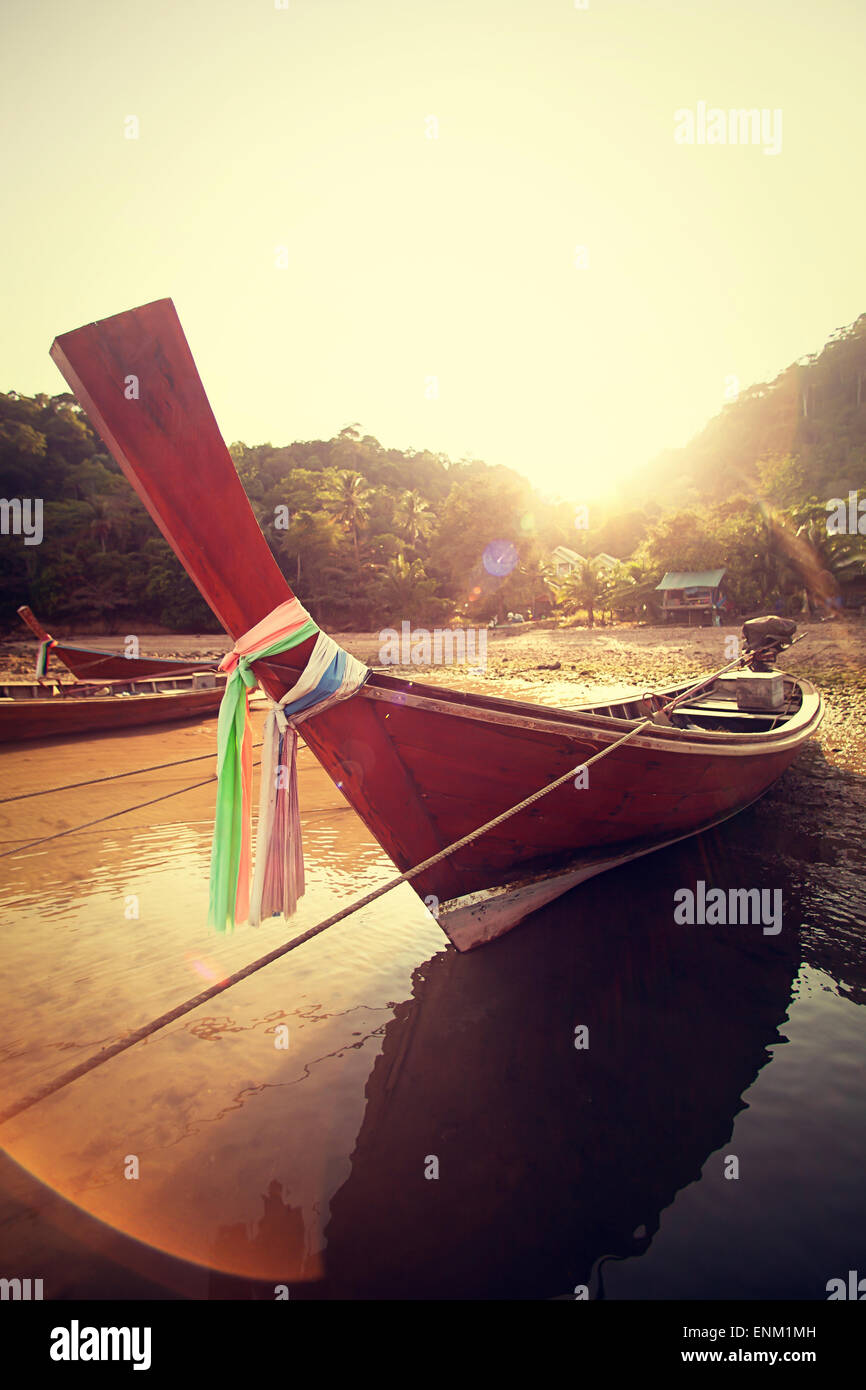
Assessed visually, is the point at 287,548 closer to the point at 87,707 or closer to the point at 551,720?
the point at 87,707

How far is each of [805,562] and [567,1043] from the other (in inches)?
1088

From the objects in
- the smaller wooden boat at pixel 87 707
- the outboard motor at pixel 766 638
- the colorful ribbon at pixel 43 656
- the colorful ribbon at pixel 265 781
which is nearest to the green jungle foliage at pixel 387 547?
the smaller wooden boat at pixel 87 707

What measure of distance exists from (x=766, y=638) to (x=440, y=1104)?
8.13m

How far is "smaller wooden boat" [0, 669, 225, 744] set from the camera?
33.2 ft

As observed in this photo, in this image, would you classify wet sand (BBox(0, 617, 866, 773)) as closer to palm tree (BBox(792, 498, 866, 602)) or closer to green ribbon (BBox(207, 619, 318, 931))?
palm tree (BBox(792, 498, 866, 602))

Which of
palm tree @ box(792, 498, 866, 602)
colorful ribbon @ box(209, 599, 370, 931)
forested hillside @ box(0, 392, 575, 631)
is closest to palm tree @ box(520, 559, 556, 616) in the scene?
forested hillside @ box(0, 392, 575, 631)

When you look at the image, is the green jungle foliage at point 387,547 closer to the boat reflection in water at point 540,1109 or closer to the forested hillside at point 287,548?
the forested hillside at point 287,548

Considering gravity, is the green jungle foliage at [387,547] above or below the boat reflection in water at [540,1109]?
above

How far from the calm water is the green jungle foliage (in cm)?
2199

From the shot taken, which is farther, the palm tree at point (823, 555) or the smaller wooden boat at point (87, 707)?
the palm tree at point (823, 555)

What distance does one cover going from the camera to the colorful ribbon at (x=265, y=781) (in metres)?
2.66

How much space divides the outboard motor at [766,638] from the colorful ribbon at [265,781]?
7.78 meters
